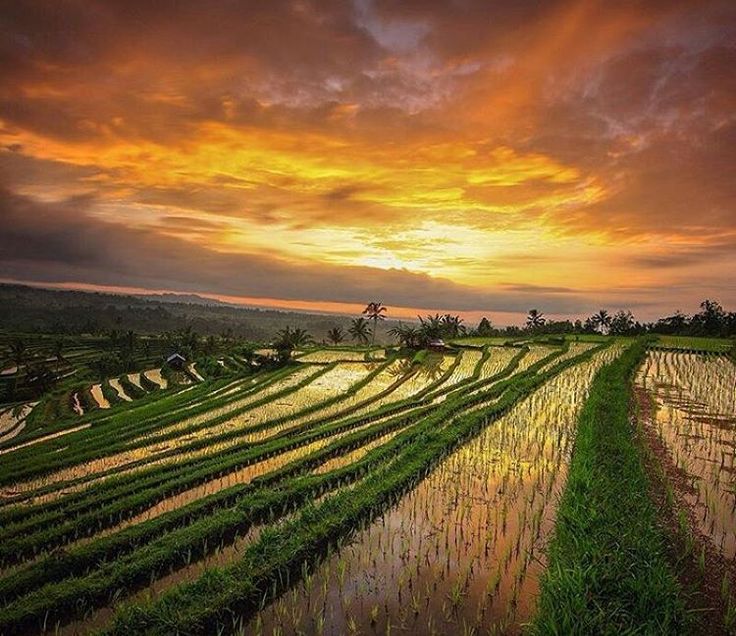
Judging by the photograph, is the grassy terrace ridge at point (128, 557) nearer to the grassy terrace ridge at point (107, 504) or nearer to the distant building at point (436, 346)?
the grassy terrace ridge at point (107, 504)

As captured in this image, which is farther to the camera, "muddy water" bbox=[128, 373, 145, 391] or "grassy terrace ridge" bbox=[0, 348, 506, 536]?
"muddy water" bbox=[128, 373, 145, 391]

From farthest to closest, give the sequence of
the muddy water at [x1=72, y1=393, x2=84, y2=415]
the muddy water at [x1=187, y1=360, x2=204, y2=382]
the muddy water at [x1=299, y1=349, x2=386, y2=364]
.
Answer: the muddy water at [x1=187, y1=360, x2=204, y2=382]
the muddy water at [x1=299, y1=349, x2=386, y2=364]
the muddy water at [x1=72, y1=393, x2=84, y2=415]

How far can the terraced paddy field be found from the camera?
558 cm

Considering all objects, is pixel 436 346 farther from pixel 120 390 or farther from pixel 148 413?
pixel 120 390

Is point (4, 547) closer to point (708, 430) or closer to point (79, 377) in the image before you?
point (708, 430)

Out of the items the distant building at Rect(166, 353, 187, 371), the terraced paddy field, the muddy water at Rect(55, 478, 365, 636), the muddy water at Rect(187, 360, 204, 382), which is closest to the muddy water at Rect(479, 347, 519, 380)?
the terraced paddy field

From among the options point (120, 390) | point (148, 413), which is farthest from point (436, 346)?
point (120, 390)

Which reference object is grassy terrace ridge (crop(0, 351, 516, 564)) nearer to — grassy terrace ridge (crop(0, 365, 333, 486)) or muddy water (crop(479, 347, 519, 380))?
grassy terrace ridge (crop(0, 365, 333, 486))

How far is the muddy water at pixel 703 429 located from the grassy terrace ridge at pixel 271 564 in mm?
5275

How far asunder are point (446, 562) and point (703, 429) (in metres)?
10.5

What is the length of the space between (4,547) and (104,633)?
153 inches

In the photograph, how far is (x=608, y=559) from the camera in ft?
20.0

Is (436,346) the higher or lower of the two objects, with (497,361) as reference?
higher

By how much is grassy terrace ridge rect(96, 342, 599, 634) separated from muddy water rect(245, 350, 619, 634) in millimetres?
290
